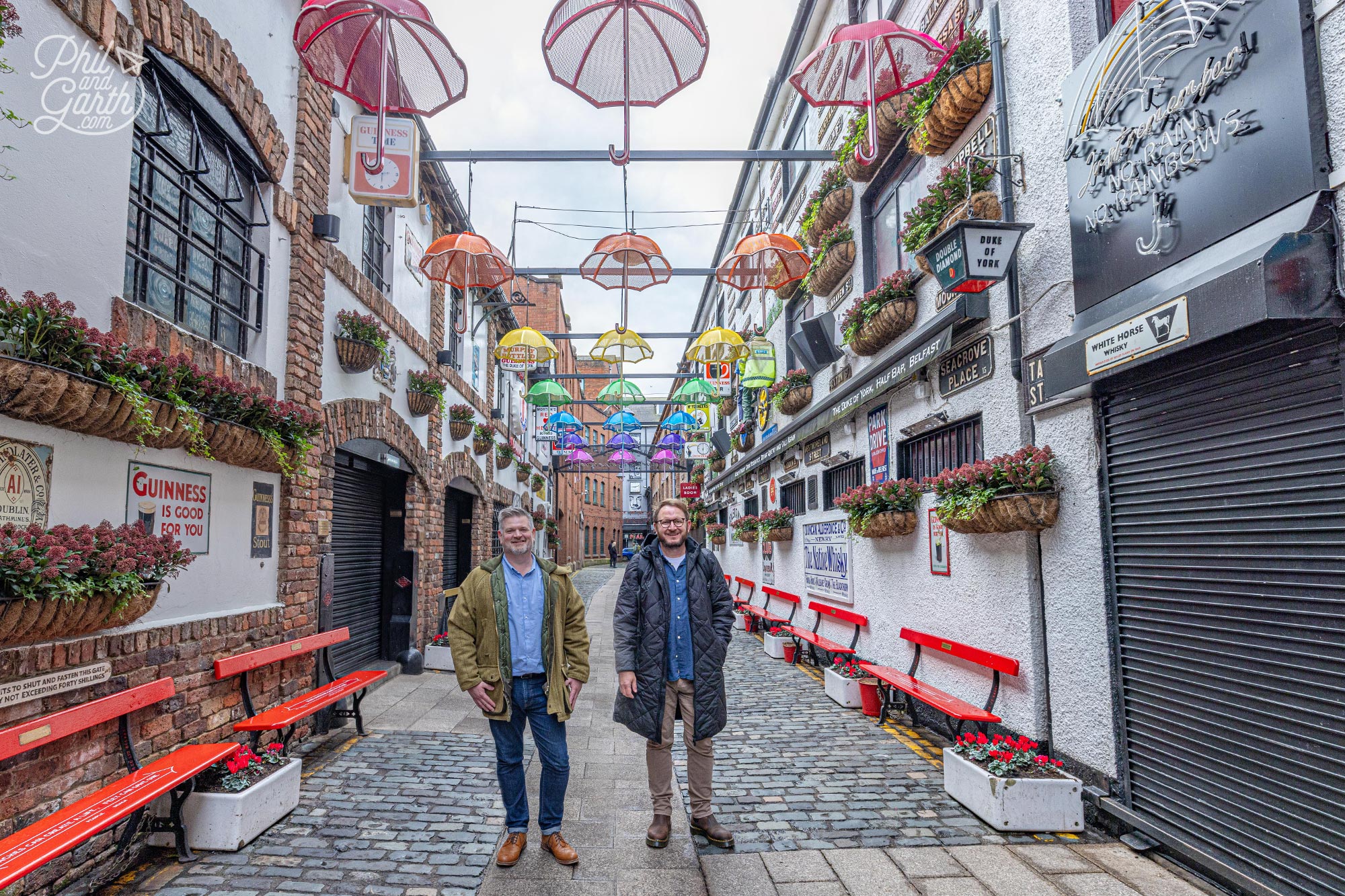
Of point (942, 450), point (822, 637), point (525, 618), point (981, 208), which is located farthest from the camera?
point (822, 637)

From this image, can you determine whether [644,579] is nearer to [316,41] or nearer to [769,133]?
[316,41]

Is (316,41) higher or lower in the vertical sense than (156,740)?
higher

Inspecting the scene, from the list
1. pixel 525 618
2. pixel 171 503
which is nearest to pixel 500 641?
pixel 525 618

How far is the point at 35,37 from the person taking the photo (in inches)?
141

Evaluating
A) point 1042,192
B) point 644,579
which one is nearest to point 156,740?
point 644,579

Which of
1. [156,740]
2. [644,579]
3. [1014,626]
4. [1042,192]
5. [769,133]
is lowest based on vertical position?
[156,740]

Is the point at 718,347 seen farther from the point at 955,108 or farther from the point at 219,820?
the point at 219,820

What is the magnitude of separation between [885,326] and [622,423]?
1369 centimetres

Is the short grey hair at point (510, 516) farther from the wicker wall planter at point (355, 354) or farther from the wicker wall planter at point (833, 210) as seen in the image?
the wicker wall planter at point (833, 210)

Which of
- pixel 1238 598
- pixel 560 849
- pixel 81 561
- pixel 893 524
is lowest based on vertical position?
pixel 560 849

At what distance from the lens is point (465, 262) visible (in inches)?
353

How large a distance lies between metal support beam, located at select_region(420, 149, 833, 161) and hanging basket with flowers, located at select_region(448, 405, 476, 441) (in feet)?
14.6

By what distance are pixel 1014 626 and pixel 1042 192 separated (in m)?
3.08

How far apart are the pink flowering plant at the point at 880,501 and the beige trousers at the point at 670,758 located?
371cm
